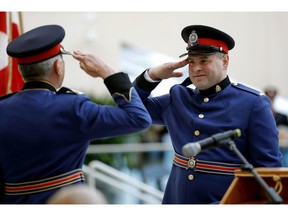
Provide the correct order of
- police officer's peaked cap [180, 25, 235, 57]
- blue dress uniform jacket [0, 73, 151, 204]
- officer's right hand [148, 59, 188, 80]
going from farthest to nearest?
officer's right hand [148, 59, 188, 80], police officer's peaked cap [180, 25, 235, 57], blue dress uniform jacket [0, 73, 151, 204]

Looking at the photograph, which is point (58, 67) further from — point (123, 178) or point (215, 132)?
point (123, 178)

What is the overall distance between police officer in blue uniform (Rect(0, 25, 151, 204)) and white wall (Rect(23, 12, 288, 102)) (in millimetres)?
7192

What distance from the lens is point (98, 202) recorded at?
1.80 m

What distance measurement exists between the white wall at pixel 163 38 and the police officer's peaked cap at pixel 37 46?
712 cm

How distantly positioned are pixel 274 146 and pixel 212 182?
0.30 m

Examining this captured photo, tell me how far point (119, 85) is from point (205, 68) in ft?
1.77

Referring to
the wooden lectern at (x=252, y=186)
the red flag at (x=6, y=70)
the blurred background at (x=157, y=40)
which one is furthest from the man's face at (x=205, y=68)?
the blurred background at (x=157, y=40)

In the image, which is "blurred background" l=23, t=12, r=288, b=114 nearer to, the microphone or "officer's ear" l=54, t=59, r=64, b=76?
"officer's ear" l=54, t=59, r=64, b=76

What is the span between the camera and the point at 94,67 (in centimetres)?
246

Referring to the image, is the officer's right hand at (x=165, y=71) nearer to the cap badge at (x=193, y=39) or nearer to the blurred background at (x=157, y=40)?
the cap badge at (x=193, y=39)

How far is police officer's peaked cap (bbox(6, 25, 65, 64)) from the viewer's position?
2.42m

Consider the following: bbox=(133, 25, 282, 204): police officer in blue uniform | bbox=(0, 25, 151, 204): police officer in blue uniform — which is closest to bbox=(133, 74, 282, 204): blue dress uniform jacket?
bbox=(133, 25, 282, 204): police officer in blue uniform
